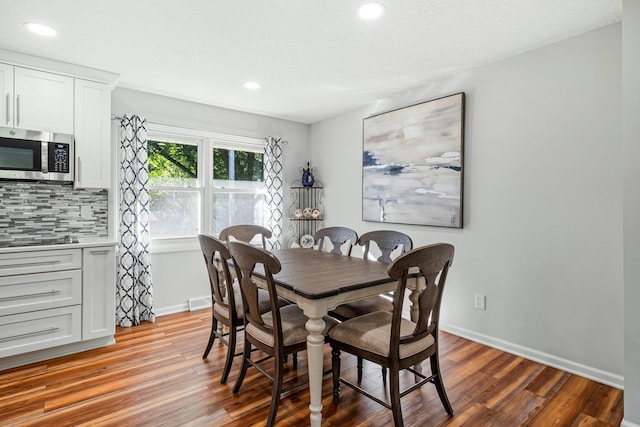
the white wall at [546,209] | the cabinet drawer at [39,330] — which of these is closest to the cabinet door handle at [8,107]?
the cabinet drawer at [39,330]

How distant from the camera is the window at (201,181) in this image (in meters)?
3.82

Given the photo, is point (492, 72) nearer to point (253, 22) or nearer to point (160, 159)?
point (253, 22)

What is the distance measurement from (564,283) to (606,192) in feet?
2.28

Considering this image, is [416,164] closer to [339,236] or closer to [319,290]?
[339,236]

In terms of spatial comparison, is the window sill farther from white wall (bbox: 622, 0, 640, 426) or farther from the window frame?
white wall (bbox: 622, 0, 640, 426)

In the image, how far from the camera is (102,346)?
294 cm

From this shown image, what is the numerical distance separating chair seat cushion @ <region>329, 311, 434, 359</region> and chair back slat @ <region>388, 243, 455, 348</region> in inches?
1.9

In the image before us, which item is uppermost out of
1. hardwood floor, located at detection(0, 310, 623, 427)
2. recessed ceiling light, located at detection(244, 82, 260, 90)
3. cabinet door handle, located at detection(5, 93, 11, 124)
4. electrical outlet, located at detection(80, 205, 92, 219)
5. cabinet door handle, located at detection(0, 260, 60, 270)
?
recessed ceiling light, located at detection(244, 82, 260, 90)

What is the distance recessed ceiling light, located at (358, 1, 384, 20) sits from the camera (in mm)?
2027

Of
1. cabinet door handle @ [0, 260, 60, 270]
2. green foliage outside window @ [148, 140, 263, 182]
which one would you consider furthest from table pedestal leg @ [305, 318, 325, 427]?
green foliage outside window @ [148, 140, 263, 182]

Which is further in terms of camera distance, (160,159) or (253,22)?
(160,159)

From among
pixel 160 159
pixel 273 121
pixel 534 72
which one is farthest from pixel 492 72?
pixel 160 159

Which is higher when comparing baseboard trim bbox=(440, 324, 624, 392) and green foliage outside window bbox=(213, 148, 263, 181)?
green foliage outside window bbox=(213, 148, 263, 181)

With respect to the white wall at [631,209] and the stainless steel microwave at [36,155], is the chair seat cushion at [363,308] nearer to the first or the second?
the white wall at [631,209]
